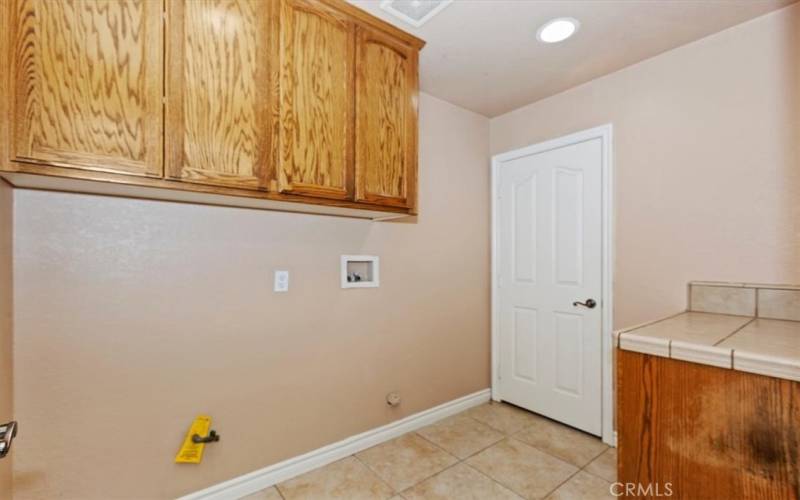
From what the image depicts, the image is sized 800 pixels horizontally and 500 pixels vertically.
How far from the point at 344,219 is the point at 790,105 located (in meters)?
2.34

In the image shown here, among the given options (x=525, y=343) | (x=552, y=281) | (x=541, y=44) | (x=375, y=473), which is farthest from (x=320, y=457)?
(x=541, y=44)

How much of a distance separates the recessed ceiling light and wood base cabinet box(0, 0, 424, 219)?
68 cm

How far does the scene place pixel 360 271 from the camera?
235 cm

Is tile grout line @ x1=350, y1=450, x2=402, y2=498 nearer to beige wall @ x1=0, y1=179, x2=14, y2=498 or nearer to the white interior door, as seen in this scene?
the white interior door

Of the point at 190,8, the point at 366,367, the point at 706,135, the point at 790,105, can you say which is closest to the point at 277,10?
the point at 190,8

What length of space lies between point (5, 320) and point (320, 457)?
5.20 ft

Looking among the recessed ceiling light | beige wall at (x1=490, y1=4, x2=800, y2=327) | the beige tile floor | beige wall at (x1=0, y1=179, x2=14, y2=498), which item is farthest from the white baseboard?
the recessed ceiling light

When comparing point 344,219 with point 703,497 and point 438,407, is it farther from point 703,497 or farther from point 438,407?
point 703,497

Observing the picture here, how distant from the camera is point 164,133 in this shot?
133cm

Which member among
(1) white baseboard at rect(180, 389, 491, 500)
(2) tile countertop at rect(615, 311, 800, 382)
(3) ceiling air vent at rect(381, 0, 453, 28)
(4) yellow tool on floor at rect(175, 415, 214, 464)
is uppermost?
(3) ceiling air vent at rect(381, 0, 453, 28)

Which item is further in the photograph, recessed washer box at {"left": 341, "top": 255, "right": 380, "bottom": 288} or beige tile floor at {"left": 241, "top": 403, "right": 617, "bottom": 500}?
recessed washer box at {"left": 341, "top": 255, "right": 380, "bottom": 288}

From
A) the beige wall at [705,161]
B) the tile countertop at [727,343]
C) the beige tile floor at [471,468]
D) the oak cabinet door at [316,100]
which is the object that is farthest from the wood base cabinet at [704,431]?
the oak cabinet door at [316,100]

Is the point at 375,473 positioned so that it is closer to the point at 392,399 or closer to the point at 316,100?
the point at 392,399

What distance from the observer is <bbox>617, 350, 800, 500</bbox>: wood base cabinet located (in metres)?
0.97
